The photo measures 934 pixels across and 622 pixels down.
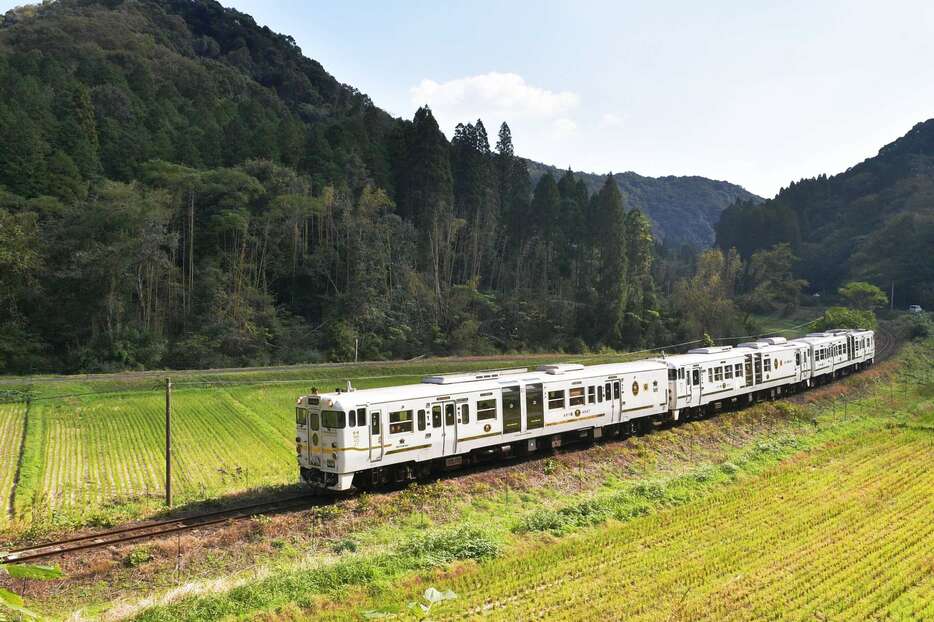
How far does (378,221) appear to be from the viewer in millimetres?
51469

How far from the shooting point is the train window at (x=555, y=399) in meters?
21.0

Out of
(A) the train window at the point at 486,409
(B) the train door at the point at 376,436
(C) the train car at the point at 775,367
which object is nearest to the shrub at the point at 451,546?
(B) the train door at the point at 376,436

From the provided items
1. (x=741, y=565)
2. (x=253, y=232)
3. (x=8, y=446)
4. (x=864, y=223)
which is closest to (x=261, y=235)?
(x=253, y=232)

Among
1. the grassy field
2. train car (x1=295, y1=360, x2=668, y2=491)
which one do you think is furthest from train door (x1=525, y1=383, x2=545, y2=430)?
the grassy field

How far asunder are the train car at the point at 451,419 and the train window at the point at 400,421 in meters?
0.03

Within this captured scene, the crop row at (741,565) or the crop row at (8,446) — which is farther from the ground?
the crop row at (8,446)

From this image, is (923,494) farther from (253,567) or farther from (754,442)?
(253,567)

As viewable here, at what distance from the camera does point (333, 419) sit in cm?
1617

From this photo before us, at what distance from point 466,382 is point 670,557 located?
800 centimetres

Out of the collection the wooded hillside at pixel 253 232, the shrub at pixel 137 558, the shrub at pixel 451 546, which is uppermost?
the wooded hillside at pixel 253 232

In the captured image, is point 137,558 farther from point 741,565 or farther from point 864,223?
point 864,223

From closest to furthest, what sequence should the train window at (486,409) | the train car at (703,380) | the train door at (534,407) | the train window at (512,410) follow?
the train window at (486,409), the train window at (512,410), the train door at (534,407), the train car at (703,380)

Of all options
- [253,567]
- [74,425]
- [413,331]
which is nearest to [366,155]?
[413,331]

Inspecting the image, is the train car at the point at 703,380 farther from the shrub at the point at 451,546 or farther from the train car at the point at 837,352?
the shrub at the point at 451,546
